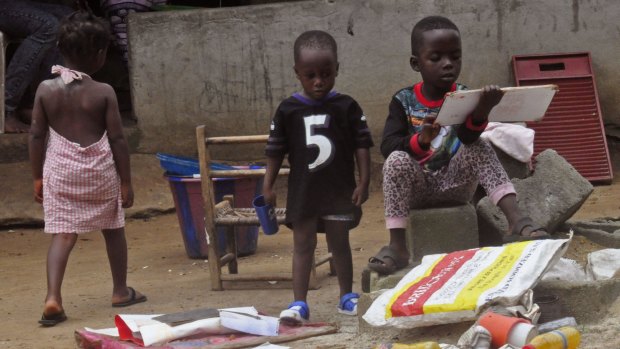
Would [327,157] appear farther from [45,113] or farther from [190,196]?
[190,196]

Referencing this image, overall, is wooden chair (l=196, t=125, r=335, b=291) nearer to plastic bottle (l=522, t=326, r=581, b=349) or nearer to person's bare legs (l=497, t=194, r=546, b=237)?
person's bare legs (l=497, t=194, r=546, b=237)

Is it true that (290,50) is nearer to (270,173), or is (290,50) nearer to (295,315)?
(270,173)

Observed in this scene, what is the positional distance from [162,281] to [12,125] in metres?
2.74

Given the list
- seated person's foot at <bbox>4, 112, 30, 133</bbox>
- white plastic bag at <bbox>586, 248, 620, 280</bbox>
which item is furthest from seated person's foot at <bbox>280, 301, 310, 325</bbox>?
seated person's foot at <bbox>4, 112, 30, 133</bbox>

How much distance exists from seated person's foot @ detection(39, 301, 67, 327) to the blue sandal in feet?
4.21

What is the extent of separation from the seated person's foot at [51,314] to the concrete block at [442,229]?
1.61 m

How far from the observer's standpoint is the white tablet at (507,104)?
13.5 feet

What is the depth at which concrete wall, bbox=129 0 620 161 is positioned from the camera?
319 inches

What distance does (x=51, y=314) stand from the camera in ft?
15.8

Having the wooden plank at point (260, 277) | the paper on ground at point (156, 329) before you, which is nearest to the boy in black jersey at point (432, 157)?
the paper on ground at point (156, 329)

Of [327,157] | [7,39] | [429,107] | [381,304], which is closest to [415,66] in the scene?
[429,107]

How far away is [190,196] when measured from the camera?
6316 mm

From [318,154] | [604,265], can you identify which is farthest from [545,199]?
[318,154]

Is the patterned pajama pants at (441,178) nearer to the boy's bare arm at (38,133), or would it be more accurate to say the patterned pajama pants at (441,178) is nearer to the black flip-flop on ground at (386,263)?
the black flip-flop on ground at (386,263)
